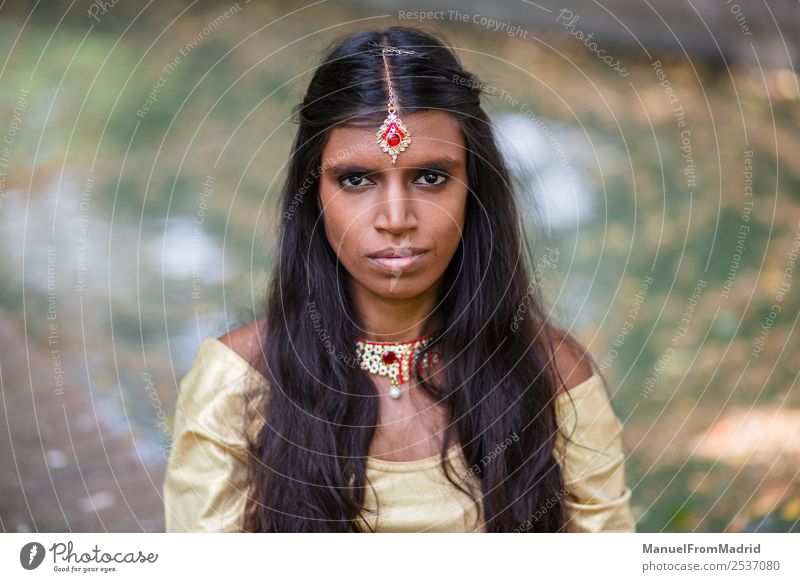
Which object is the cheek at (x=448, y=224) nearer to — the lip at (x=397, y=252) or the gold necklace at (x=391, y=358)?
Result: the lip at (x=397, y=252)

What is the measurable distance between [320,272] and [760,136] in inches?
109

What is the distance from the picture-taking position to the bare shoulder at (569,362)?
5.95ft

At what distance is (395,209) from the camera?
59.8 inches

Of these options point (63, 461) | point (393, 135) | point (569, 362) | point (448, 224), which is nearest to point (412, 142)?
point (393, 135)

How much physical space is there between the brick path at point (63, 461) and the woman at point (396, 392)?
0.69 meters

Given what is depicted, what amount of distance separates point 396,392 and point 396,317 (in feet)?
0.47

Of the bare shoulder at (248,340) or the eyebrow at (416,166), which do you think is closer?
the eyebrow at (416,166)

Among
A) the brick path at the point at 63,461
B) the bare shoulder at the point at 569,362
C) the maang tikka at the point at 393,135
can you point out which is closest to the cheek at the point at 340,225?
the maang tikka at the point at 393,135

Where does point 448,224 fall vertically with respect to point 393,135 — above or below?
below
